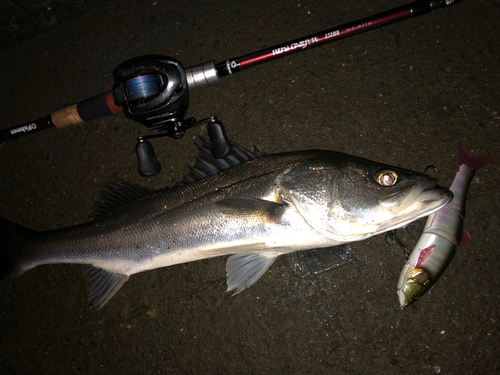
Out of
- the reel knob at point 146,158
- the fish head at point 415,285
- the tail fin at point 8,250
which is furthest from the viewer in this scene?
the tail fin at point 8,250

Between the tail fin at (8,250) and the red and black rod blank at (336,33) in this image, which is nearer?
the red and black rod blank at (336,33)

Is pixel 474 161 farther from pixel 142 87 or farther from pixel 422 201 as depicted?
pixel 142 87

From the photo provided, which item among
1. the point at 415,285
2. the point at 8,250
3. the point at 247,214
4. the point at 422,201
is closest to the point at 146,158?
the point at 247,214

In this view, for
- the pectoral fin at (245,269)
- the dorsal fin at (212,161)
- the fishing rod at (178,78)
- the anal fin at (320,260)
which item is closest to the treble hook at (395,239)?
the anal fin at (320,260)

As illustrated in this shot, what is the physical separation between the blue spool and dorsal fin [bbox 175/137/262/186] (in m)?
0.50

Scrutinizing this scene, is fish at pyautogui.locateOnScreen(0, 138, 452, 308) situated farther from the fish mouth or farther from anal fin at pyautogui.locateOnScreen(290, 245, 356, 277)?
anal fin at pyautogui.locateOnScreen(290, 245, 356, 277)

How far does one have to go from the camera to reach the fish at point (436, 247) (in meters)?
1.98

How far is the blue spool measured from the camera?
199 centimetres

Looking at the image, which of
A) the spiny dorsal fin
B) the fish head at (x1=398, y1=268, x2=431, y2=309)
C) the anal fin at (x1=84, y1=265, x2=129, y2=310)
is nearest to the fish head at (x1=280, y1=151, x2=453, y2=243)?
the fish head at (x1=398, y1=268, x2=431, y2=309)

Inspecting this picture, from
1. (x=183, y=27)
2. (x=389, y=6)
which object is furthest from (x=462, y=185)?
(x=183, y=27)

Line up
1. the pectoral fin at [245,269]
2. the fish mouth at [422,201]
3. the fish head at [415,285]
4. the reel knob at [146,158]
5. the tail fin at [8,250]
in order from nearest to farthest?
the fish mouth at [422,201] → the fish head at [415,285] → the pectoral fin at [245,269] → the reel knob at [146,158] → the tail fin at [8,250]

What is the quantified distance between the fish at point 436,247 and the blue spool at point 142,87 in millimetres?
2153

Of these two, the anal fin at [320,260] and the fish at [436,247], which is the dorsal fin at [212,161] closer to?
the anal fin at [320,260]

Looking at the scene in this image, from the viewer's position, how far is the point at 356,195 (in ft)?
5.99
